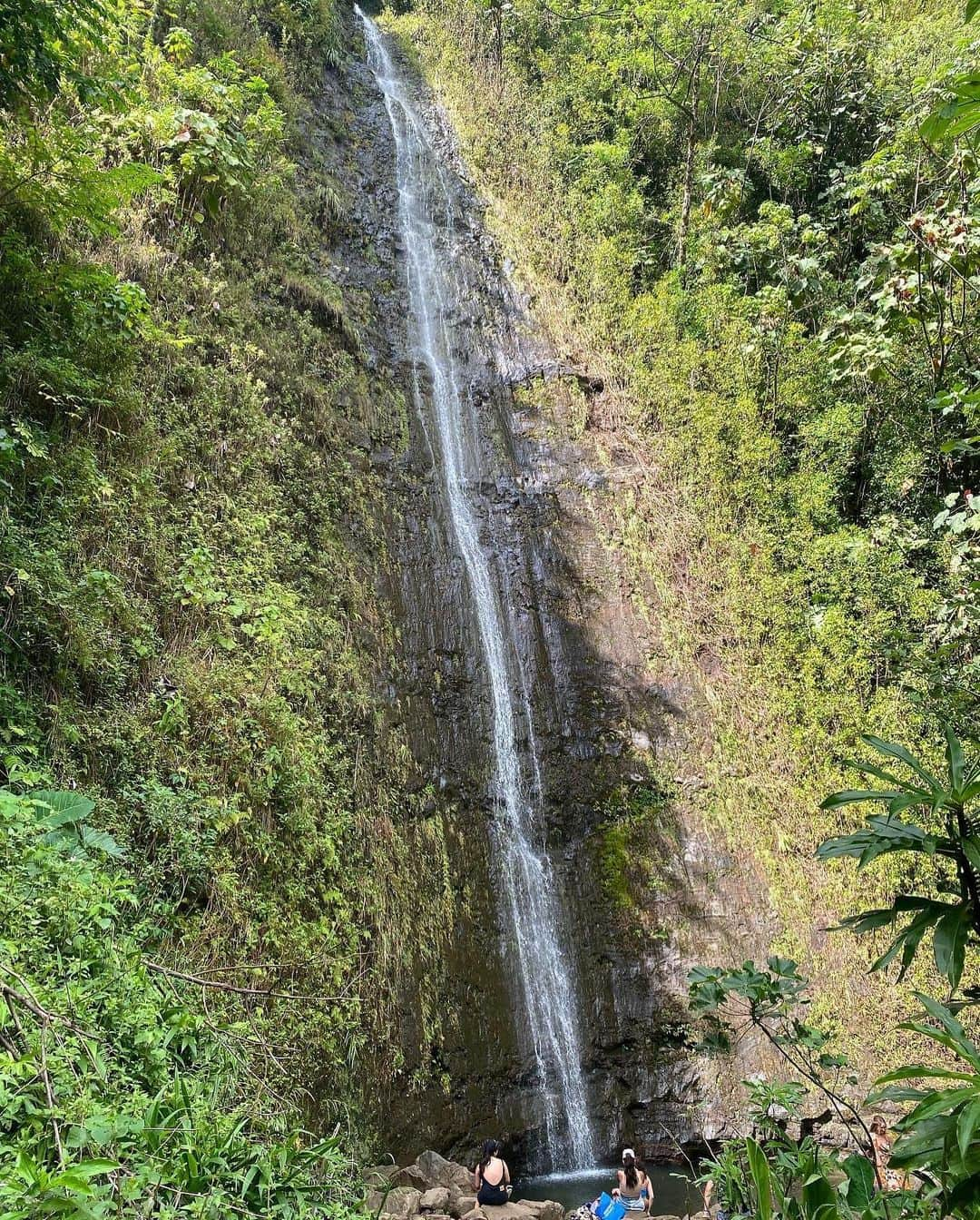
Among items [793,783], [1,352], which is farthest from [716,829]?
[1,352]

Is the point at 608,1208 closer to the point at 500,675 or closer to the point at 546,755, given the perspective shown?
the point at 546,755

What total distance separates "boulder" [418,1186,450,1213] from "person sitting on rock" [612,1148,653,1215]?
153cm

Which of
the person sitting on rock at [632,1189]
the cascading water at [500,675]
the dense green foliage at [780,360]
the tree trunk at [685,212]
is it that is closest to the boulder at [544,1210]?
the person sitting on rock at [632,1189]

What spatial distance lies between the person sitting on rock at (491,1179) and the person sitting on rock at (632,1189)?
0.99 m

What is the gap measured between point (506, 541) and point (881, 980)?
682cm

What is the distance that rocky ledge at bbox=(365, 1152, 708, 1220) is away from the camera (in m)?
4.70

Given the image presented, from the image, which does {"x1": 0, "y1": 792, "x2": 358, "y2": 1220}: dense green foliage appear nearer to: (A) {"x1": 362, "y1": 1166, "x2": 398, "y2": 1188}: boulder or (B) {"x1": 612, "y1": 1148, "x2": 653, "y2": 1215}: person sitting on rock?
(A) {"x1": 362, "y1": 1166, "x2": 398, "y2": 1188}: boulder

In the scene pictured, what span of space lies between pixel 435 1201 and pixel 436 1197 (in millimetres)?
27

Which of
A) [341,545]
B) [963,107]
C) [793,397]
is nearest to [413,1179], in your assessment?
[341,545]

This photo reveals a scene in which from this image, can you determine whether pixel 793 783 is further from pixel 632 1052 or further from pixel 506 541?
pixel 506 541

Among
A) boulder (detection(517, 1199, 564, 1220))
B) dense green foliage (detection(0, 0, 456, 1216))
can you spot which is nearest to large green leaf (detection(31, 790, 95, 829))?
dense green foliage (detection(0, 0, 456, 1216))

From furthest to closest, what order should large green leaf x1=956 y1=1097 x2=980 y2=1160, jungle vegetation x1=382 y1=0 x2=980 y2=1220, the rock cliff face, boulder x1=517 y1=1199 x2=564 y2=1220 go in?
jungle vegetation x1=382 y1=0 x2=980 y2=1220 → the rock cliff face → boulder x1=517 y1=1199 x2=564 y2=1220 → large green leaf x1=956 y1=1097 x2=980 y2=1160

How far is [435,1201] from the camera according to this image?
4965 millimetres

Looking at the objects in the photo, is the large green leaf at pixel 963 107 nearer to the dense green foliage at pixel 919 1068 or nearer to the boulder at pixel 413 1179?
the dense green foliage at pixel 919 1068
